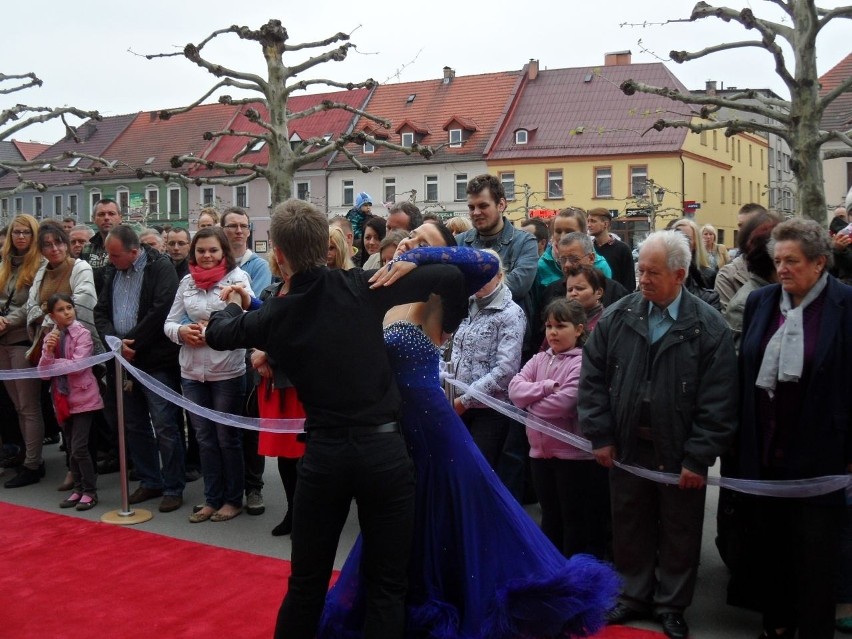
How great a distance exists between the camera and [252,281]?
23.3 feet

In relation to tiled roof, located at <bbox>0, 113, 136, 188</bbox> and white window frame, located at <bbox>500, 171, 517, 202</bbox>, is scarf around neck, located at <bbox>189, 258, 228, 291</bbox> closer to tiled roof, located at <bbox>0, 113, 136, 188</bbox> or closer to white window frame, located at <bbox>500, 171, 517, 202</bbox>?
white window frame, located at <bbox>500, 171, 517, 202</bbox>

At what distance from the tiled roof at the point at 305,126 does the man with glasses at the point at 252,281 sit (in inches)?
1610

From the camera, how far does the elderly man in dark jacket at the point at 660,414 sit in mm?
4316

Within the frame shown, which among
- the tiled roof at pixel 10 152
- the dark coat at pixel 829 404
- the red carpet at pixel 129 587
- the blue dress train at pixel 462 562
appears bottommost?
the red carpet at pixel 129 587

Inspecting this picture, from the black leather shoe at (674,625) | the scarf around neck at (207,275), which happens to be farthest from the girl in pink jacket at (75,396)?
the black leather shoe at (674,625)

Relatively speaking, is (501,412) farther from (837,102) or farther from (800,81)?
(837,102)

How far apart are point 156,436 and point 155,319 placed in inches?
38.4

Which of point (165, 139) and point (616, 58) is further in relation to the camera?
point (165, 139)

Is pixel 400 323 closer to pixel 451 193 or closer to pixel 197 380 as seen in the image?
pixel 197 380

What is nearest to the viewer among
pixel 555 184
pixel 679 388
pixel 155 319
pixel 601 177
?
pixel 679 388

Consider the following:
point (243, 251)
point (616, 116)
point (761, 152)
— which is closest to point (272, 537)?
point (243, 251)

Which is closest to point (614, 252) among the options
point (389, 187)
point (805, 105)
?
point (805, 105)

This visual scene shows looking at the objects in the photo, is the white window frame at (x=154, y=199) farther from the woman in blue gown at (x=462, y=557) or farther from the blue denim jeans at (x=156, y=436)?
the woman in blue gown at (x=462, y=557)

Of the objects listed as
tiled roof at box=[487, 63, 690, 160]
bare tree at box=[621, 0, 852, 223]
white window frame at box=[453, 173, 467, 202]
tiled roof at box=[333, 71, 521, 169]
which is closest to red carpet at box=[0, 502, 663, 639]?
bare tree at box=[621, 0, 852, 223]
